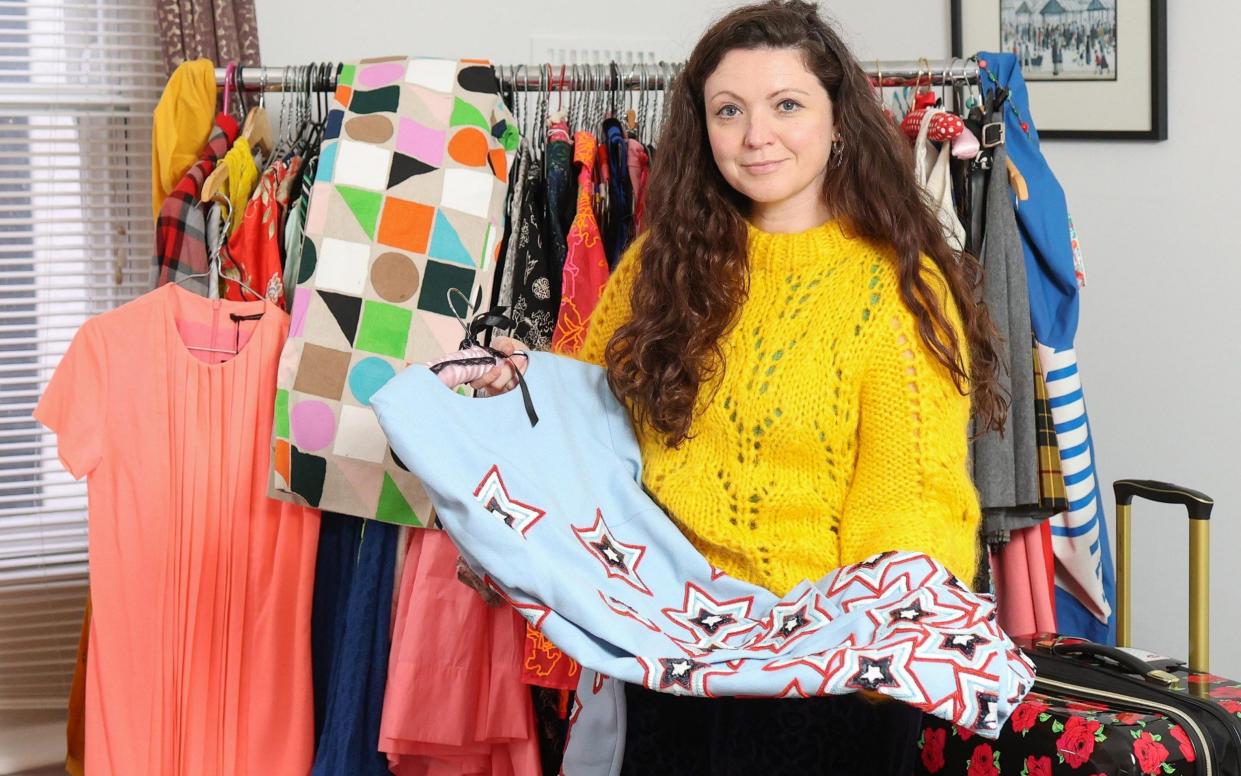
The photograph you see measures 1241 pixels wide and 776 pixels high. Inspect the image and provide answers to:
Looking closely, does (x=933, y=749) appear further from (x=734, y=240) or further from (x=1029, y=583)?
(x=734, y=240)

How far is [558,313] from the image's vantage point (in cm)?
182

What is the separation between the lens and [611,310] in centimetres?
156

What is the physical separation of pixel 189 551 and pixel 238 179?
0.60 metres

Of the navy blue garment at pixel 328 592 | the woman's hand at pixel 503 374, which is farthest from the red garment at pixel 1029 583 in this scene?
the navy blue garment at pixel 328 592

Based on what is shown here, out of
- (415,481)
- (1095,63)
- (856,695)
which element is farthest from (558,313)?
(1095,63)

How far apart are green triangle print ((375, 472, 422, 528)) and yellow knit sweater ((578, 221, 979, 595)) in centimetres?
51

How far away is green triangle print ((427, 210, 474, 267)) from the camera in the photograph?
1.82 metres

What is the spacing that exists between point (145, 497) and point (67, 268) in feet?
3.15

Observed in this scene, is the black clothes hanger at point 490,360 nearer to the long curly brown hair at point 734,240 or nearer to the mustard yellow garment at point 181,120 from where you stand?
the long curly brown hair at point 734,240

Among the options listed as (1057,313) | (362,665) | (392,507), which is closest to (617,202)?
(392,507)

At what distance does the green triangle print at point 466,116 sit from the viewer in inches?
73.4

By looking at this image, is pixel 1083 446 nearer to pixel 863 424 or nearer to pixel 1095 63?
pixel 863 424

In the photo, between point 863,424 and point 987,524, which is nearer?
point 863,424

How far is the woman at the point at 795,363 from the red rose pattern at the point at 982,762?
0.23m
